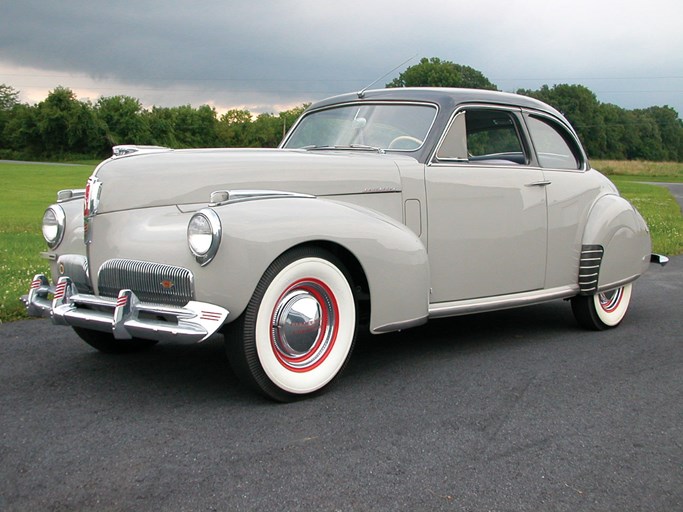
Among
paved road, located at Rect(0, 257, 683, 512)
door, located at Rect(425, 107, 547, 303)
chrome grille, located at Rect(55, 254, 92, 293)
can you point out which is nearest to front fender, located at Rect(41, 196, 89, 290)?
chrome grille, located at Rect(55, 254, 92, 293)

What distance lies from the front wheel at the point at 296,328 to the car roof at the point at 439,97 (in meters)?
1.64

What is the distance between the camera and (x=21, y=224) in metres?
14.8

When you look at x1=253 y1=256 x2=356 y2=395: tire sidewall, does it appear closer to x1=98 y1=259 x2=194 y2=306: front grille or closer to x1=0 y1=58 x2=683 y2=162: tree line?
x1=98 y1=259 x2=194 y2=306: front grille

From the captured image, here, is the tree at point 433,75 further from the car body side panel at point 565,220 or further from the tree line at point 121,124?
the car body side panel at point 565,220

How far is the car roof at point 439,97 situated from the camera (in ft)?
16.0

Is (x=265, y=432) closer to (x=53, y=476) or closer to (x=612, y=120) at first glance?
(x=53, y=476)

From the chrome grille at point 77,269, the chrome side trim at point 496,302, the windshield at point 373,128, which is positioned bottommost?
the chrome side trim at point 496,302

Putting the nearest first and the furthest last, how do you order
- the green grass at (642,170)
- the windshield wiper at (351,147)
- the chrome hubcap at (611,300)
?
the windshield wiper at (351,147), the chrome hubcap at (611,300), the green grass at (642,170)

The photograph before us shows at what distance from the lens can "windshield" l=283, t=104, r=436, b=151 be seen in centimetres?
477

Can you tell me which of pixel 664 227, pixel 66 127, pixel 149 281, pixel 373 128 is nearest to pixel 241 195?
pixel 149 281

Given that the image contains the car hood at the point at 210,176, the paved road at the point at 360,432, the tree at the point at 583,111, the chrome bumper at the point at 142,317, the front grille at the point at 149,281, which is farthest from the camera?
the tree at the point at 583,111

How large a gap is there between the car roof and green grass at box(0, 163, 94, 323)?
10.4 ft

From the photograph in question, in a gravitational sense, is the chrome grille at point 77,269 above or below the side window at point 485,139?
below

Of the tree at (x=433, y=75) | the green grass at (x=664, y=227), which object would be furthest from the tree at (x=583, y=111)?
the green grass at (x=664, y=227)
